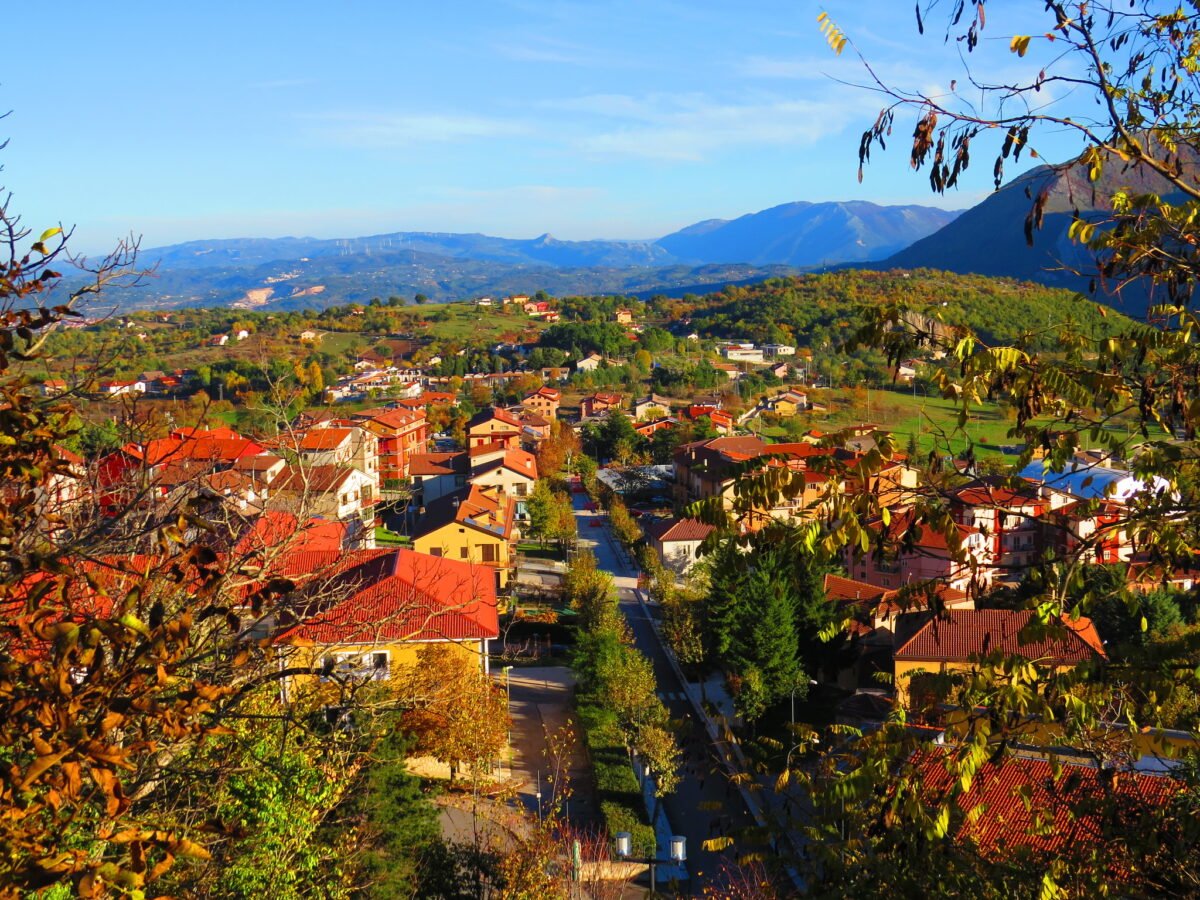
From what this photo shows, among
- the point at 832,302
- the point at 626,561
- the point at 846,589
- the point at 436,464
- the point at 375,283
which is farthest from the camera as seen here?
the point at 375,283

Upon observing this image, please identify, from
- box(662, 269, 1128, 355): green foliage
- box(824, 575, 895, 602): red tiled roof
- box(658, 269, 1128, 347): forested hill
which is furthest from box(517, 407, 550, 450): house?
box(658, 269, 1128, 347): forested hill

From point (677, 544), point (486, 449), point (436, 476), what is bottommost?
point (436, 476)

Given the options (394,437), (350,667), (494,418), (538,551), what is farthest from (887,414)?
(350,667)

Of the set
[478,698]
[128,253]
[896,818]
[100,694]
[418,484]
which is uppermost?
[128,253]

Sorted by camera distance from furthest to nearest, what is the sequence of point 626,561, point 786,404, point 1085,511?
point 786,404
point 626,561
point 1085,511

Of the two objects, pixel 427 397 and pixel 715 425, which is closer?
pixel 715 425

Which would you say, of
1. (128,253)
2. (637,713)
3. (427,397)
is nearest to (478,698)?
(637,713)

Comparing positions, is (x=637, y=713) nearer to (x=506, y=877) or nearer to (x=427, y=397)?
(x=506, y=877)

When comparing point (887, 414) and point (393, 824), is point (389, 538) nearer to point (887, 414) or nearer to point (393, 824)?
point (393, 824)
